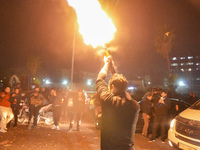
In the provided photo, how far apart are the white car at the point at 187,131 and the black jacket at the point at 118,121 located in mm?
3818

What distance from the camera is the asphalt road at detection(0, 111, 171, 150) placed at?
22.7 ft

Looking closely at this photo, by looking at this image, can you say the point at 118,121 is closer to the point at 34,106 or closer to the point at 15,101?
the point at 34,106

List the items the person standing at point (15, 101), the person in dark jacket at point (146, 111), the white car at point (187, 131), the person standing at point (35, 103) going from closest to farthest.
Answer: the white car at point (187, 131) < the person in dark jacket at point (146, 111) < the person standing at point (15, 101) < the person standing at point (35, 103)

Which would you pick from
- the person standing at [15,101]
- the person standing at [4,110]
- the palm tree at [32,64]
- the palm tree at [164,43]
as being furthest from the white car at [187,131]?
the palm tree at [32,64]

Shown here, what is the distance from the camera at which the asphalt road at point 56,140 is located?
6.91 meters

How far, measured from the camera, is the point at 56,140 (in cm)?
779

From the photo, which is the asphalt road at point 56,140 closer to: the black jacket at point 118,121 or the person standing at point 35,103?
the person standing at point 35,103

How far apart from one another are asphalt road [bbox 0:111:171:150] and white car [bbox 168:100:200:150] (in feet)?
4.14

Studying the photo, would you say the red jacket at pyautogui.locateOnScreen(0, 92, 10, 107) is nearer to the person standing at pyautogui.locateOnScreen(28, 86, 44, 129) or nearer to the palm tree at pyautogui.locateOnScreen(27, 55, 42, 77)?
the person standing at pyautogui.locateOnScreen(28, 86, 44, 129)

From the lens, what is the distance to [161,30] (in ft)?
116

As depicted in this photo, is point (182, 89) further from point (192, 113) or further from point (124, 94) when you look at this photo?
point (124, 94)

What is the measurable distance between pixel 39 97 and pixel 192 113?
24.8ft

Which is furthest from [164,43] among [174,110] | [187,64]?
[187,64]

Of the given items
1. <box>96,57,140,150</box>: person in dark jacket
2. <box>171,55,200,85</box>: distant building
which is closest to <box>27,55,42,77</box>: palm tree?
<box>96,57,140,150</box>: person in dark jacket
